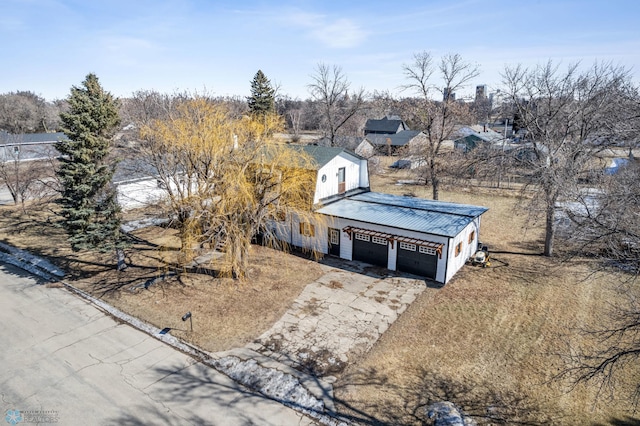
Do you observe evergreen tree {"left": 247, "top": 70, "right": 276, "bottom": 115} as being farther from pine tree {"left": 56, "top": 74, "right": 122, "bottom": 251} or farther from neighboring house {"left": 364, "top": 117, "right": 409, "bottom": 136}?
pine tree {"left": 56, "top": 74, "right": 122, "bottom": 251}

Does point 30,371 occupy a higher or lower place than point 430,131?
lower

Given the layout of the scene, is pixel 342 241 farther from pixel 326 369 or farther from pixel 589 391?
pixel 589 391

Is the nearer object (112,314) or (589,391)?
(589,391)

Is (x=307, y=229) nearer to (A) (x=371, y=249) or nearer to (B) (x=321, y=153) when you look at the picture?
(A) (x=371, y=249)

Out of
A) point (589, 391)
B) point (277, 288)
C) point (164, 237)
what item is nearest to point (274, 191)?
point (277, 288)

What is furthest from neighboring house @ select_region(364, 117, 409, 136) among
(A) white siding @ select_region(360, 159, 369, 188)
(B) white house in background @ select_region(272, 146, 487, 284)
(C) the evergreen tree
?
(B) white house in background @ select_region(272, 146, 487, 284)

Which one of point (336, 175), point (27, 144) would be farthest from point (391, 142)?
point (27, 144)
